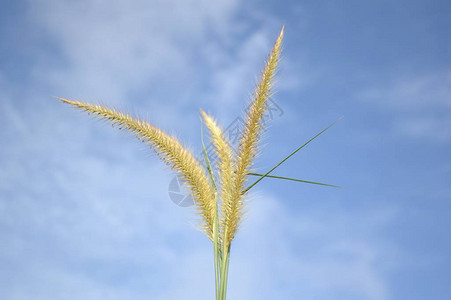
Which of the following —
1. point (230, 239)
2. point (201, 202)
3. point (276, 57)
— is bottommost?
point (230, 239)

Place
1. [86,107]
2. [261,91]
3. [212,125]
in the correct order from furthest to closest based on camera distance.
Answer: [212,125]
[86,107]
[261,91]

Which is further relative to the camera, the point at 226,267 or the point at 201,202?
the point at 201,202

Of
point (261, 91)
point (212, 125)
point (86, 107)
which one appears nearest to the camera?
point (261, 91)

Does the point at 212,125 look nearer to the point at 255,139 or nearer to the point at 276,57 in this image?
the point at 255,139

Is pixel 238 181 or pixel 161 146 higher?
pixel 161 146

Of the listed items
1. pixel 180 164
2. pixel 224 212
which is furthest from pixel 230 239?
pixel 180 164

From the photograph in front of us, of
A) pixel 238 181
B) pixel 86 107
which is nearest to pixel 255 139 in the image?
pixel 238 181

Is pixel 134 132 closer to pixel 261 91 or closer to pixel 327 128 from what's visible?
pixel 261 91
